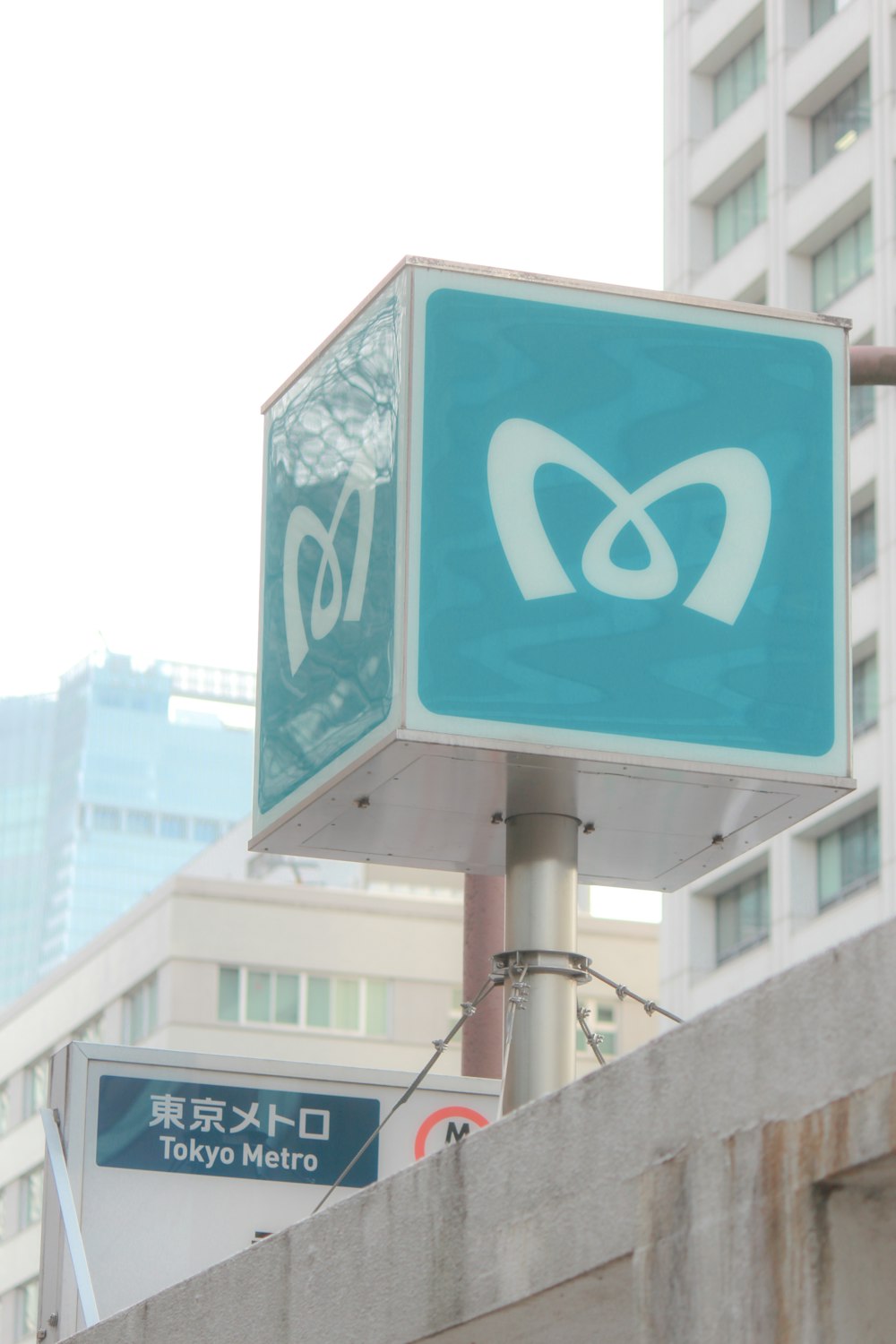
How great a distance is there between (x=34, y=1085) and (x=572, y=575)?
82.1 meters

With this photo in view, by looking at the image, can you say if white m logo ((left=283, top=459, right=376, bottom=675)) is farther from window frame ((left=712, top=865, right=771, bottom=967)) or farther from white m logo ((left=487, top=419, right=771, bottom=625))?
window frame ((left=712, top=865, right=771, bottom=967))

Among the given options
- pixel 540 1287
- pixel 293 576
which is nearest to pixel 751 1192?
pixel 540 1287

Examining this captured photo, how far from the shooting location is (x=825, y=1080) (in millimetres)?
5246

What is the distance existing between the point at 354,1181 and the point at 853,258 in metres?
54.6

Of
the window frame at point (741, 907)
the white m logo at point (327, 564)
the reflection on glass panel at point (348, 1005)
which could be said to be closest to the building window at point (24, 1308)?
the reflection on glass panel at point (348, 1005)

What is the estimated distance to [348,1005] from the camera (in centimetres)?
7919

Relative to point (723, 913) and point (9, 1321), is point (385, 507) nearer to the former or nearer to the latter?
point (723, 913)

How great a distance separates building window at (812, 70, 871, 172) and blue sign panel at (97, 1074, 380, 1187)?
55.3m

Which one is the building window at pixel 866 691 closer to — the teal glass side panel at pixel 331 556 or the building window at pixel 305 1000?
the building window at pixel 305 1000

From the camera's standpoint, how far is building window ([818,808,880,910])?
190 feet

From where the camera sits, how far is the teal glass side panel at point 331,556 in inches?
324

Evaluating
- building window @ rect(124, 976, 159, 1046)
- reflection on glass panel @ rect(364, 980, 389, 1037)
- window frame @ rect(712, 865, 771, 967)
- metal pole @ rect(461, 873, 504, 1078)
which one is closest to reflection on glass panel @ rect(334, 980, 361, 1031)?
reflection on glass panel @ rect(364, 980, 389, 1037)

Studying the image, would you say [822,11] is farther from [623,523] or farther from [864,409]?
[623,523]

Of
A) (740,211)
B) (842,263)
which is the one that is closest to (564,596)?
(842,263)
